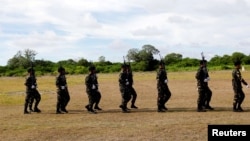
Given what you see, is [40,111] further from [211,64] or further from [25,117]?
[211,64]

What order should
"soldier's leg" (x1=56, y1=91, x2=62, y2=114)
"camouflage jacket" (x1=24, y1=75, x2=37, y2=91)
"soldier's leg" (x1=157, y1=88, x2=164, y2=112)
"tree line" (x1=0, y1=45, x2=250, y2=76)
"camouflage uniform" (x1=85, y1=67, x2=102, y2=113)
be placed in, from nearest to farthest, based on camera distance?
"soldier's leg" (x1=157, y1=88, x2=164, y2=112) → "camouflage uniform" (x1=85, y1=67, x2=102, y2=113) → "soldier's leg" (x1=56, y1=91, x2=62, y2=114) → "camouflage jacket" (x1=24, y1=75, x2=37, y2=91) → "tree line" (x1=0, y1=45, x2=250, y2=76)

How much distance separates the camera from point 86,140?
15234 mm

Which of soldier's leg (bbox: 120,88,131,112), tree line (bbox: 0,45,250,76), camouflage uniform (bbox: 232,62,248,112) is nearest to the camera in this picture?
camouflage uniform (bbox: 232,62,248,112)

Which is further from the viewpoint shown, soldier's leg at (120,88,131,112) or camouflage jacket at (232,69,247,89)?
soldier's leg at (120,88,131,112)

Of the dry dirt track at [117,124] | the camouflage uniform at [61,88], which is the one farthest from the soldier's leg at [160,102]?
the camouflage uniform at [61,88]

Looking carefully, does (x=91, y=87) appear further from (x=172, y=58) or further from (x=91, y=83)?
(x=172, y=58)

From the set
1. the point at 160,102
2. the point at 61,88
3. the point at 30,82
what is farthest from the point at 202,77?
the point at 30,82

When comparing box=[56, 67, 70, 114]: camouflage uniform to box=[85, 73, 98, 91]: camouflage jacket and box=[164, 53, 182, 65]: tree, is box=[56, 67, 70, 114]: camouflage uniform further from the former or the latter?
box=[164, 53, 182, 65]: tree

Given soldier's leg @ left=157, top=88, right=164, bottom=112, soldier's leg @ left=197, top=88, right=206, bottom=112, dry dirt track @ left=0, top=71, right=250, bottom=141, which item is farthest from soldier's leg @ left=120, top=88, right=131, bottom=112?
soldier's leg @ left=197, top=88, right=206, bottom=112

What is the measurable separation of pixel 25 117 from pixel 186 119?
733 centimetres

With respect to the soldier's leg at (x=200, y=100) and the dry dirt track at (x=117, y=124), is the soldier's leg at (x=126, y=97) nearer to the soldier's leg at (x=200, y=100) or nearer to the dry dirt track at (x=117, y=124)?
the dry dirt track at (x=117, y=124)

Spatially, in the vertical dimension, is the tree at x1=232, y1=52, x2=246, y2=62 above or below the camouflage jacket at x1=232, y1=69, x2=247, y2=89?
above

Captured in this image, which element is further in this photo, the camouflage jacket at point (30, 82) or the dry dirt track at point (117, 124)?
the camouflage jacket at point (30, 82)

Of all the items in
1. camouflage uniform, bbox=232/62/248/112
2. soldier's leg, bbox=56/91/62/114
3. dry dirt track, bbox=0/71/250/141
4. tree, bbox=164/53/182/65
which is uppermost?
tree, bbox=164/53/182/65
